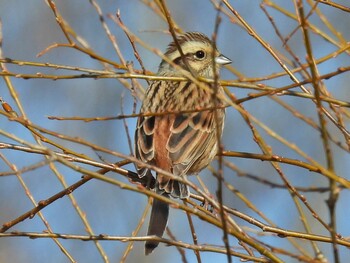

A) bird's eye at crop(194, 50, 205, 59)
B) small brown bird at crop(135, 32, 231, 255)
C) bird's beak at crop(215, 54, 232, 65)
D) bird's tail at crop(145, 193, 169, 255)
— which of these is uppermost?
bird's eye at crop(194, 50, 205, 59)

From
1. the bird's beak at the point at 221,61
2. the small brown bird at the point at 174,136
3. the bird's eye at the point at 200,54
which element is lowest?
the small brown bird at the point at 174,136

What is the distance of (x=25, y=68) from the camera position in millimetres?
11375

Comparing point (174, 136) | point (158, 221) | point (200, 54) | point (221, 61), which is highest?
point (200, 54)

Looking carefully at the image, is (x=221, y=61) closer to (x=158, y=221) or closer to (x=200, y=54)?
(x=200, y=54)

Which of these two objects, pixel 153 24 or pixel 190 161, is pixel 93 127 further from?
pixel 190 161

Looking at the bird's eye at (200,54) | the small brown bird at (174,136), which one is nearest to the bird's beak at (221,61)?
the small brown bird at (174,136)

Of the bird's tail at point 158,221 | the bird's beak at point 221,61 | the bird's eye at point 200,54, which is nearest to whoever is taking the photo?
the bird's tail at point 158,221

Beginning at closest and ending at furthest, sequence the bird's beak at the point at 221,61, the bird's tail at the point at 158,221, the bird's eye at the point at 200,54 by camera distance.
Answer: the bird's tail at the point at 158,221, the bird's beak at the point at 221,61, the bird's eye at the point at 200,54

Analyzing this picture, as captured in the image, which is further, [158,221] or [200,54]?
[200,54]

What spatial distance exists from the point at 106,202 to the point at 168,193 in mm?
7405

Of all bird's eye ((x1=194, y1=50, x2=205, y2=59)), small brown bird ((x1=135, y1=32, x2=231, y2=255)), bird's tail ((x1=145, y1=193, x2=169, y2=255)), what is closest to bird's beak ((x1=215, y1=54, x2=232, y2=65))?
small brown bird ((x1=135, y1=32, x2=231, y2=255))

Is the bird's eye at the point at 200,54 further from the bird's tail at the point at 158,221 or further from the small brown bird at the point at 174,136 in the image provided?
the bird's tail at the point at 158,221

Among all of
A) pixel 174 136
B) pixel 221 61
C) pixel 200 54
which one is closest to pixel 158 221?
pixel 174 136

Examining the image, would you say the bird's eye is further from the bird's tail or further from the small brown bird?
the bird's tail
